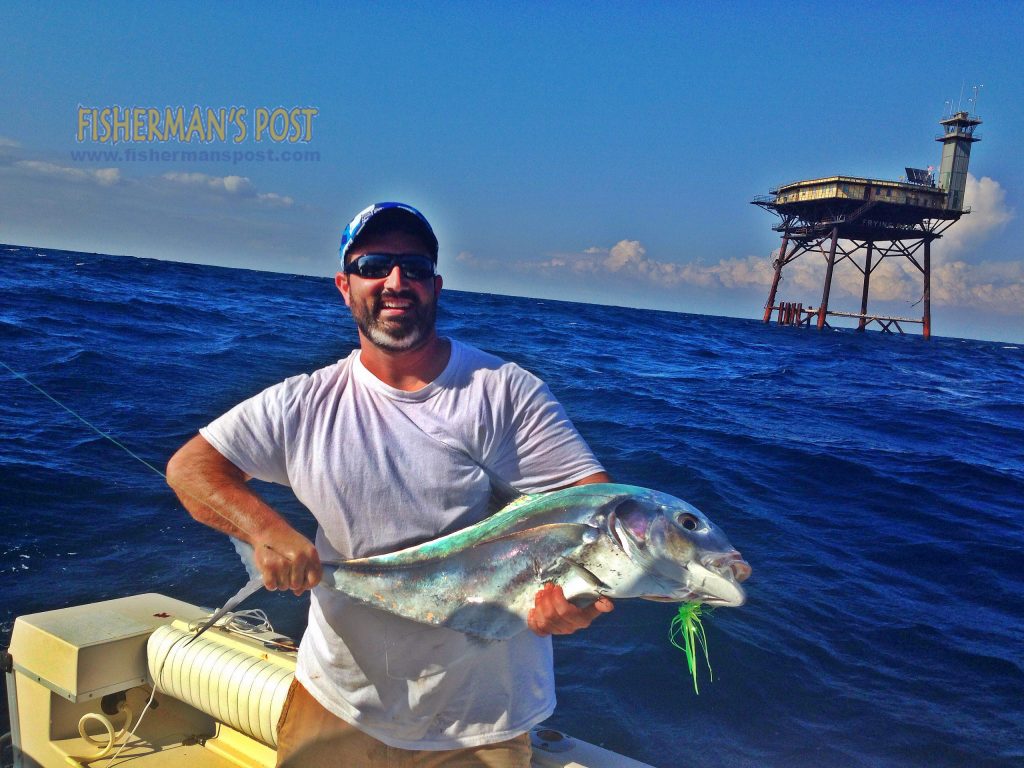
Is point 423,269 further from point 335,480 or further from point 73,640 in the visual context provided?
point 73,640

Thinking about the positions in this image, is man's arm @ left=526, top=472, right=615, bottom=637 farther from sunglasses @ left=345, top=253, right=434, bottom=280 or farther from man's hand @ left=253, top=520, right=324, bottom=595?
sunglasses @ left=345, top=253, right=434, bottom=280

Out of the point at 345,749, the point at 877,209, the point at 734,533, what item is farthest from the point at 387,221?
the point at 877,209

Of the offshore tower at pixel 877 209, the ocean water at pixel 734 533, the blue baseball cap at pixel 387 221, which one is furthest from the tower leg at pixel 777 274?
the blue baseball cap at pixel 387 221

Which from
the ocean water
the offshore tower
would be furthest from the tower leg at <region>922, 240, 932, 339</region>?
the ocean water

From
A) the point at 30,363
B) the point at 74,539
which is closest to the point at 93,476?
the point at 74,539

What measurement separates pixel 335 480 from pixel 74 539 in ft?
21.5

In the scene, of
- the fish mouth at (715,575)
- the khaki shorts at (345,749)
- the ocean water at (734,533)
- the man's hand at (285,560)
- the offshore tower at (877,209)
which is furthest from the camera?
the offshore tower at (877,209)

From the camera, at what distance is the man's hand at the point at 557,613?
2234 millimetres

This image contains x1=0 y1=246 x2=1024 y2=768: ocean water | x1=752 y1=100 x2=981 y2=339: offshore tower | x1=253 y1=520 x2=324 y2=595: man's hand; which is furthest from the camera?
x1=752 y1=100 x2=981 y2=339: offshore tower

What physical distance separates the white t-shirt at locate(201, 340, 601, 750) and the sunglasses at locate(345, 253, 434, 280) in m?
0.34

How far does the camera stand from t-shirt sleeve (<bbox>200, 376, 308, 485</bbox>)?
2549 mm

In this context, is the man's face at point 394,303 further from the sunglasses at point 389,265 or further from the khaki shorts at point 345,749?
the khaki shorts at point 345,749

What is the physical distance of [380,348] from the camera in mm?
2574

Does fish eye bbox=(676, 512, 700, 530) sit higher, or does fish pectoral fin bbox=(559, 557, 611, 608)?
fish eye bbox=(676, 512, 700, 530)
